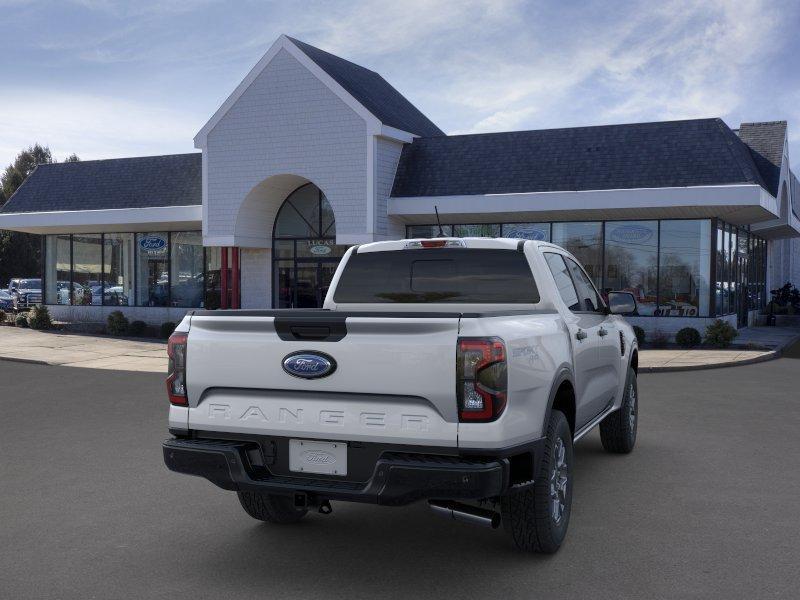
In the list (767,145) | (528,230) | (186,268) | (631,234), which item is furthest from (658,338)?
(186,268)

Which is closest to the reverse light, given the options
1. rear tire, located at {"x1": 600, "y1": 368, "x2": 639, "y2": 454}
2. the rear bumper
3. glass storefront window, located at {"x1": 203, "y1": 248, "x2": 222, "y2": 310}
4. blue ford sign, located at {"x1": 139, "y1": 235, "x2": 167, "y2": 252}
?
the rear bumper

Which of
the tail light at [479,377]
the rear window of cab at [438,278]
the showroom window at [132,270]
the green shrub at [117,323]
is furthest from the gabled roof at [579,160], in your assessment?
the tail light at [479,377]

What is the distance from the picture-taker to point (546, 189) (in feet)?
73.7

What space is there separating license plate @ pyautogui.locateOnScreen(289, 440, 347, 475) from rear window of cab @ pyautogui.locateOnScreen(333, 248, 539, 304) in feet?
6.62

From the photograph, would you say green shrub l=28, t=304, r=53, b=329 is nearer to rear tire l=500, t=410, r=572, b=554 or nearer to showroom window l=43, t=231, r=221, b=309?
showroom window l=43, t=231, r=221, b=309

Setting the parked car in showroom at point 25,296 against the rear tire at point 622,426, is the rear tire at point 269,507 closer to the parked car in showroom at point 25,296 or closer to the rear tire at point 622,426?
the rear tire at point 622,426

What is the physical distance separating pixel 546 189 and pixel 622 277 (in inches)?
132

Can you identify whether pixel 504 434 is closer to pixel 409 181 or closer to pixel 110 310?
pixel 409 181

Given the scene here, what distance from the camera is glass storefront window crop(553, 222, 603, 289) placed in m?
23.5

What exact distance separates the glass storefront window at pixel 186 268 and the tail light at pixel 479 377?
24.7 m

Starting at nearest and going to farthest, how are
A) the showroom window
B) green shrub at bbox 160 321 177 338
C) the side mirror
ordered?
1. the side mirror
2. green shrub at bbox 160 321 177 338
3. the showroom window

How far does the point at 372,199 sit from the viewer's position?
23.2 metres

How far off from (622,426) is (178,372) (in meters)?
4.63

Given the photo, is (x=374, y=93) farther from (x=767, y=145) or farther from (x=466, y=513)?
(x=466, y=513)
